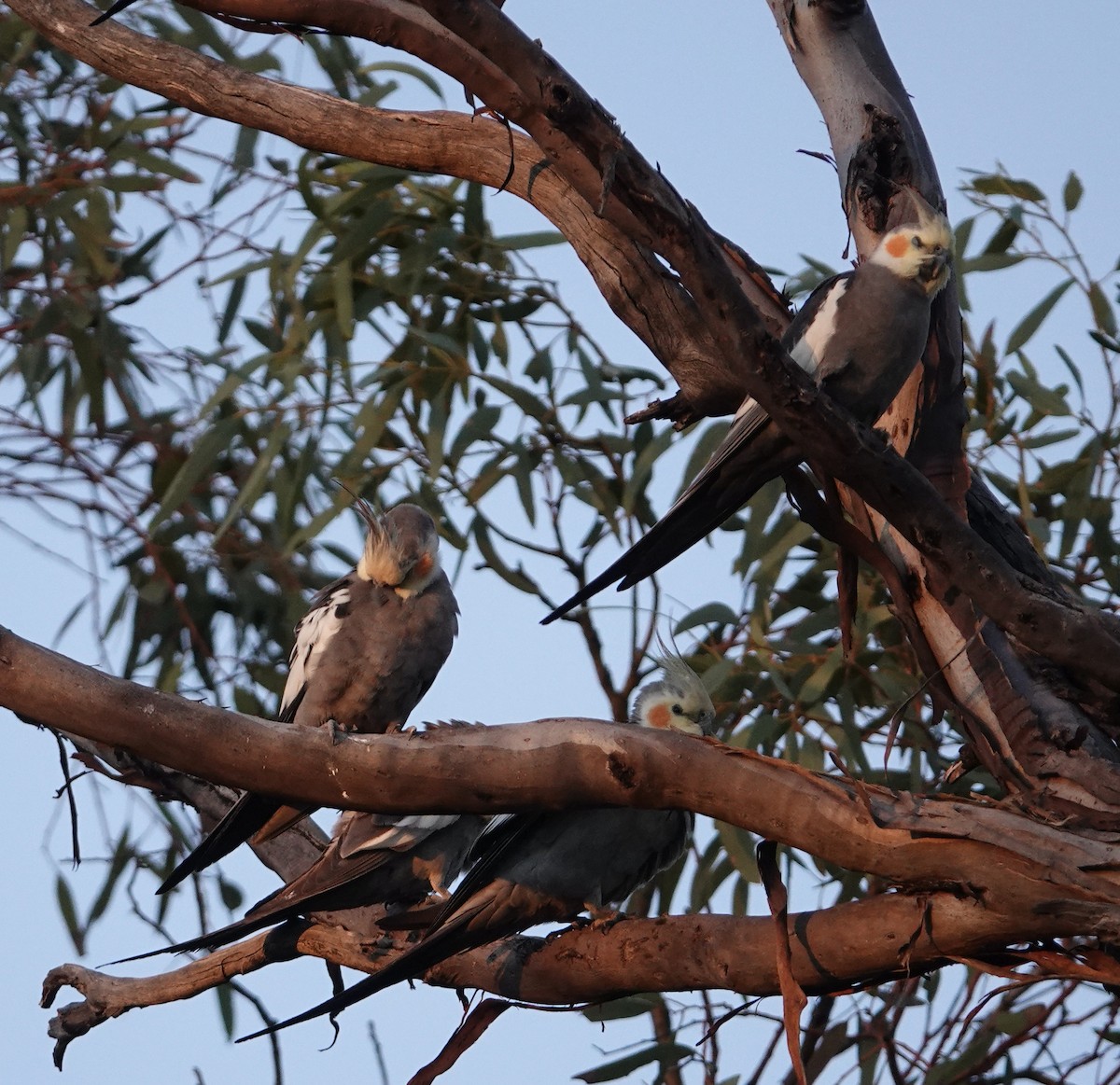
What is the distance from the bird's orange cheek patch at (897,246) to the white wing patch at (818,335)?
80 millimetres

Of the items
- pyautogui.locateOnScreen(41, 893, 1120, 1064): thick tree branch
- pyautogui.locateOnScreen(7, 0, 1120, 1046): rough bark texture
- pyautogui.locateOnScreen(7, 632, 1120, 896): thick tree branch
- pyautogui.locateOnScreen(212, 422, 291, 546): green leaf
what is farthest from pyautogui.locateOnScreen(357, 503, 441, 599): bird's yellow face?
pyautogui.locateOnScreen(7, 632, 1120, 896): thick tree branch

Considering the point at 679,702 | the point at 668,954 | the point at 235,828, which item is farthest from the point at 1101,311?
the point at 235,828

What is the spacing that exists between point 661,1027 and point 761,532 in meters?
0.93

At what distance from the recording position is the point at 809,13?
2.01 m

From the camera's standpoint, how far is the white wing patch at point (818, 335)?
1945 mm

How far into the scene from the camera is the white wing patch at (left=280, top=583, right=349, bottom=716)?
2.53m

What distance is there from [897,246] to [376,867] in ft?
3.87

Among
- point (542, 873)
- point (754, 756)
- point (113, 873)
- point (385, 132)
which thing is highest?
point (385, 132)

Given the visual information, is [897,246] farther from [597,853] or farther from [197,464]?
[197,464]

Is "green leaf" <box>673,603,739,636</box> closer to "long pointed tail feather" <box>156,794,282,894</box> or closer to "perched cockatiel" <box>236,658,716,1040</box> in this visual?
"perched cockatiel" <box>236,658,716,1040</box>

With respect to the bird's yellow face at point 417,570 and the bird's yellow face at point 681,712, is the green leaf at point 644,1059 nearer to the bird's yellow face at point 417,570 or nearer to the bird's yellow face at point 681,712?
the bird's yellow face at point 681,712

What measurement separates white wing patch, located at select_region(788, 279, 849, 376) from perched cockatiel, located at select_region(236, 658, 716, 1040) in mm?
525

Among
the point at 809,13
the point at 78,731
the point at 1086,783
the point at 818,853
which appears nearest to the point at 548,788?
the point at 818,853

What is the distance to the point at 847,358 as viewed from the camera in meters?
1.93
